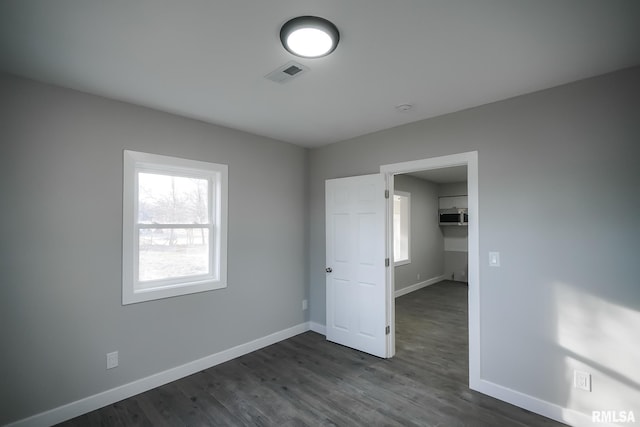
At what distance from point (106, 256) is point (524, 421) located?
363 cm

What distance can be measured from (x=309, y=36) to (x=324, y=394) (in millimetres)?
2823

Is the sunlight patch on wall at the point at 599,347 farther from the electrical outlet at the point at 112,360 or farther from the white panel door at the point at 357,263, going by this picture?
the electrical outlet at the point at 112,360

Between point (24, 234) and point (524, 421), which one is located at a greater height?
point (24, 234)

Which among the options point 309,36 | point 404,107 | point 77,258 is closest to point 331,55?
point 309,36

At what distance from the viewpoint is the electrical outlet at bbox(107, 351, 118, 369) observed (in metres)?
2.59

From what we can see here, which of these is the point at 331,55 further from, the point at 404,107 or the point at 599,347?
the point at 599,347

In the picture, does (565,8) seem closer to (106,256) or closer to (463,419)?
(463,419)

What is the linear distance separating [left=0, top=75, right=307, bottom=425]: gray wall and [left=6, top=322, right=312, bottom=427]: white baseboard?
0.17ft

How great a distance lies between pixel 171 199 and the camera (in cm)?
310

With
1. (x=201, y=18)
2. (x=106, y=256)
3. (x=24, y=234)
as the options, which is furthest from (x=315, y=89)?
(x=24, y=234)

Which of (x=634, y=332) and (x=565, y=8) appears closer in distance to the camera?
(x=565, y=8)

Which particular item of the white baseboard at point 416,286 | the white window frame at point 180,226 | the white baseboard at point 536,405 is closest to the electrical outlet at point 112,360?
the white window frame at point 180,226

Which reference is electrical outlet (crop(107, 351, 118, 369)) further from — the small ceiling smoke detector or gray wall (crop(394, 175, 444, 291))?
gray wall (crop(394, 175, 444, 291))

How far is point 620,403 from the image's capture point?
83.1 inches
